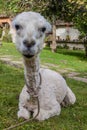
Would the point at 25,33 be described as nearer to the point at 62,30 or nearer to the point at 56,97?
the point at 56,97

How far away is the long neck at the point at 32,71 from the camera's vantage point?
4.33 m

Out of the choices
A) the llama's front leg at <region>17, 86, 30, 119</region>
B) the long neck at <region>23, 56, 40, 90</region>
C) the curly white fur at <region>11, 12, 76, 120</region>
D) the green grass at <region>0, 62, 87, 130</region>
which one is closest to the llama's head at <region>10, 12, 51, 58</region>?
the curly white fur at <region>11, 12, 76, 120</region>

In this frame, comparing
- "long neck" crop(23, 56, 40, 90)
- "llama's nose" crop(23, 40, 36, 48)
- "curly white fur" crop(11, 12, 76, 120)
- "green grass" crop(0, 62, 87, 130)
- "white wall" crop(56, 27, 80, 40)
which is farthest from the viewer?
"white wall" crop(56, 27, 80, 40)

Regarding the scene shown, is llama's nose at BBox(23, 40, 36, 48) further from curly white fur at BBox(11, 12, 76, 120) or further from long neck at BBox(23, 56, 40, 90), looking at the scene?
long neck at BBox(23, 56, 40, 90)

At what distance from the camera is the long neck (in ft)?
14.2

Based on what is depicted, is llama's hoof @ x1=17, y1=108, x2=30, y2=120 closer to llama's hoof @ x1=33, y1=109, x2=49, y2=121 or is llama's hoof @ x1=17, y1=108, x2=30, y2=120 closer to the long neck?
llama's hoof @ x1=33, y1=109, x2=49, y2=121

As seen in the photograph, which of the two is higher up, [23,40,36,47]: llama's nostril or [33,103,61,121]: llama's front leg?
[23,40,36,47]: llama's nostril

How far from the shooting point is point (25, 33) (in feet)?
12.6

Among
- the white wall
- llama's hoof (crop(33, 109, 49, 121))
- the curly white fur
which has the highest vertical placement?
the curly white fur

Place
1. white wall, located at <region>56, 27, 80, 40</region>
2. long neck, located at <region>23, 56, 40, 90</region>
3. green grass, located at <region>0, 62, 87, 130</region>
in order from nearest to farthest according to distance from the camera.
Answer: long neck, located at <region>23, 56, 40, 90</region> → green grass, located at <region>0, 62, 87, 130</region> → white wall, located at <region>56, 27, 80, 40</region>

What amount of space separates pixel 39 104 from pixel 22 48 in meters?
1.49

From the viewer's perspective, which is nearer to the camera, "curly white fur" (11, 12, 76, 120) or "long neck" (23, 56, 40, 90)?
"curly white fur" (11, 12, 76, 120)

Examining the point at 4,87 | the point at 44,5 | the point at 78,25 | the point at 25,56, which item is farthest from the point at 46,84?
the point at 78,25

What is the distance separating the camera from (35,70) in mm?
4527
